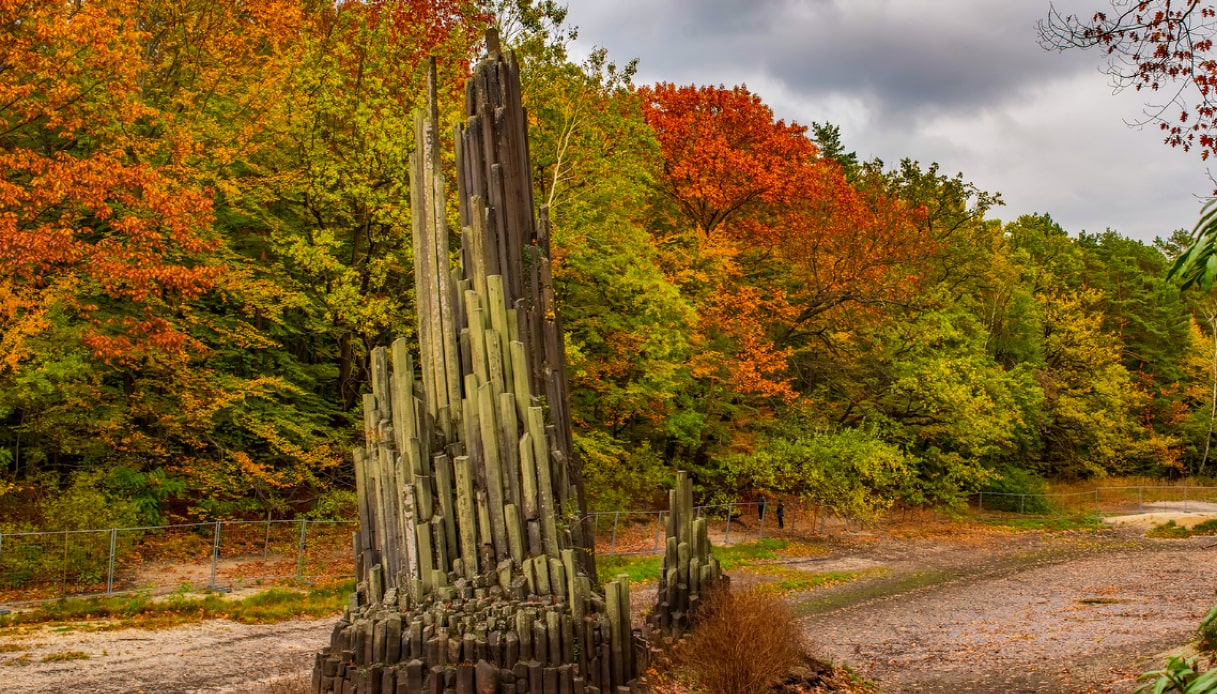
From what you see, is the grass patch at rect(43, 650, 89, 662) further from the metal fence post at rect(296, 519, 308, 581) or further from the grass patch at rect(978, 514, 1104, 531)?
the grass patch at rect(978, 514, 1104, 531)

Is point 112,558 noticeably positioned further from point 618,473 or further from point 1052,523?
point 1052,523

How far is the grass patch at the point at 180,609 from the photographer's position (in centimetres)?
1462

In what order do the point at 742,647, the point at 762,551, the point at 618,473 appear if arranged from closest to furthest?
the point at 742,647 → the point at 618,473 → the point at 762,551

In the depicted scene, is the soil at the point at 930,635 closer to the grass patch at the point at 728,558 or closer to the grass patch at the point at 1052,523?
the grass patch at the point at 728,558

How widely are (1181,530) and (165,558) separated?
34.2 meters

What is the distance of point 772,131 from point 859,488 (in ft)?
46.7

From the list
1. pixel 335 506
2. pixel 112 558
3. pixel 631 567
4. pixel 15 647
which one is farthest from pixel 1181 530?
pixel 15 647

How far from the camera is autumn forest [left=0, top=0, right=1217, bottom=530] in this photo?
16.8 metres

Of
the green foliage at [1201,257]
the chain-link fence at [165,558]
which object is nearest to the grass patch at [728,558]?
the chain-link fence at [165,558]

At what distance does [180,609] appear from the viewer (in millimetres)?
15758

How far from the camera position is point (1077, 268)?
185ft

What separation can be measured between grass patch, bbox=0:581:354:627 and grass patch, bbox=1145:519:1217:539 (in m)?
30.2

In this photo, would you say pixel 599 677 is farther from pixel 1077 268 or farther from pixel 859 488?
pixel 1077 268

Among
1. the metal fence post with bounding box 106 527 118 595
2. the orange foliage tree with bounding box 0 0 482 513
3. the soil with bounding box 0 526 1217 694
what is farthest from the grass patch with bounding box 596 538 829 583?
the metal fence post with bounding box 106 527 118 595
